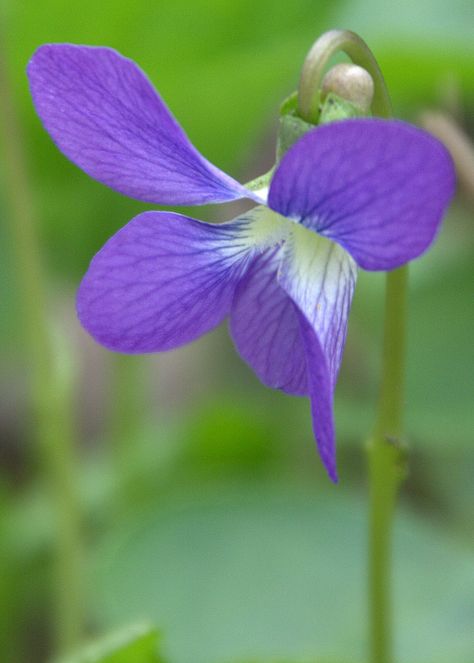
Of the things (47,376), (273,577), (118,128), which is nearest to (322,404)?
(118,128)

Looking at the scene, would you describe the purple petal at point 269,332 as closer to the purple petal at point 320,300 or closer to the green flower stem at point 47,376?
the purple petal at point 320,300

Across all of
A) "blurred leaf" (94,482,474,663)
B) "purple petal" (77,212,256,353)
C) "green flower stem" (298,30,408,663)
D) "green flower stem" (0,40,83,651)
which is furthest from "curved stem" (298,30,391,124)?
"blurred leaf" (94,482,474,663)

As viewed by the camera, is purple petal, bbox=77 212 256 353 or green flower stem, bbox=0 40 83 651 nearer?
purple petal, bbox=77 212 256 353

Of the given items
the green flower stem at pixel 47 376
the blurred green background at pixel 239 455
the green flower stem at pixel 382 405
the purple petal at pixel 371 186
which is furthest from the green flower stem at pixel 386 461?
the green flower stem at pixel 47 376

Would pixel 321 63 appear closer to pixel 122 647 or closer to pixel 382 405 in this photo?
pixel 382 405

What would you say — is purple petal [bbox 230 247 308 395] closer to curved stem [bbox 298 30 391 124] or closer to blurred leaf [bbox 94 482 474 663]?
curved stem [bbox 298 30 391 124]


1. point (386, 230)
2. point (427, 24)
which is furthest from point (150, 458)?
point (386, 230)
